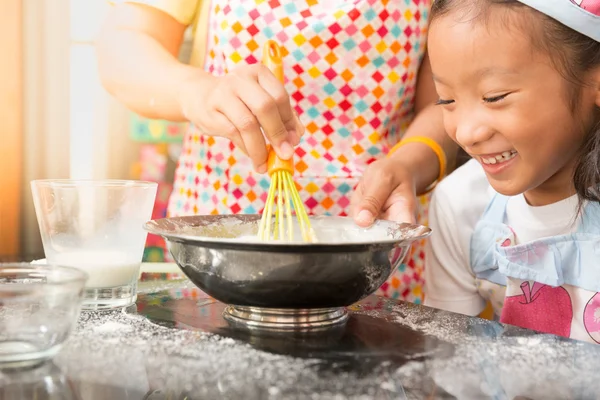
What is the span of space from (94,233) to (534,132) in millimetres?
639

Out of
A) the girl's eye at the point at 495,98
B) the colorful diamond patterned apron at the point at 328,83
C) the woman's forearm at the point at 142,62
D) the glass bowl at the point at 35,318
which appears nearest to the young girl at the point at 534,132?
the girl's eye at the point at 495,98

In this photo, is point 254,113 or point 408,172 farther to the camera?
point 408,172

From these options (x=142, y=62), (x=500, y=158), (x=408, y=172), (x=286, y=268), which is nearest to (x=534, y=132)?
(x=500, y=158)

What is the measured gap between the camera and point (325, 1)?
1352 millimetres

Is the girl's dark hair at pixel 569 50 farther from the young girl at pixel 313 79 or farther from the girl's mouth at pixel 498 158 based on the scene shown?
the young girl at pixel 313 79

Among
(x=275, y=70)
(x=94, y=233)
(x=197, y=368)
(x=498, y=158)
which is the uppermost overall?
(x=275, y=70)

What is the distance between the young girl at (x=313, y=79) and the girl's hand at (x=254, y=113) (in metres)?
0.27

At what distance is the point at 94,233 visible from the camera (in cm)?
88

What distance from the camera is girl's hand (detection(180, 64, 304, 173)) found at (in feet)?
3.07

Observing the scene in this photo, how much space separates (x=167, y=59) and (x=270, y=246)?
68 cm

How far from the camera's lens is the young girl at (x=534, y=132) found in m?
0.98

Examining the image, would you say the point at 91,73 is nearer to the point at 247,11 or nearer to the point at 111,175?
the point at 111,175

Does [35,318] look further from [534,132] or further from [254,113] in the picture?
[534,132]

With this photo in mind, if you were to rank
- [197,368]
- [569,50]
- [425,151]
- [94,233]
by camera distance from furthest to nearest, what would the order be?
[425,151] → [569,50] → [94,233] → [197,368]
